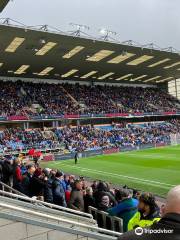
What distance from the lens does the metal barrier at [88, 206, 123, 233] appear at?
23.7 feet

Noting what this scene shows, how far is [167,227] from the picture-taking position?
7.24 feet

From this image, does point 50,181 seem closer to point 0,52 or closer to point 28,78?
point 0,52

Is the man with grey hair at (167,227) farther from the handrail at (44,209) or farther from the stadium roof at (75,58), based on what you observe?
the stadium roof at (75,58)

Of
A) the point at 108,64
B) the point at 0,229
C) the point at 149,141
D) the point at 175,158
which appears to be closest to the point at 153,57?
the point at 108,64

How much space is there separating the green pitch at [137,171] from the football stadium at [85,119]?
7 cm

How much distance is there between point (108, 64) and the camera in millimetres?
51188

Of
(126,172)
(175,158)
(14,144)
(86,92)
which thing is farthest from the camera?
(86,92)

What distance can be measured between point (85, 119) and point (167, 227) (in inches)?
2106

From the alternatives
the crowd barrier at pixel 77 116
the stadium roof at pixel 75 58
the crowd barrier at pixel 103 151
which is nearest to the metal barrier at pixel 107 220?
the stadium roof at pixel 75 58

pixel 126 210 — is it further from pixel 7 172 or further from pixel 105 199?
pixel 7 172

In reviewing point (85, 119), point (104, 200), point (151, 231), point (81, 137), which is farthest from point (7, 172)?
point (85, 119)

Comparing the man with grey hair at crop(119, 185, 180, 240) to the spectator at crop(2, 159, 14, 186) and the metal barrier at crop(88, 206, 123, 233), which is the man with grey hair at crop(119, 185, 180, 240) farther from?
the spectator at crop(2, 159, 14, 186)

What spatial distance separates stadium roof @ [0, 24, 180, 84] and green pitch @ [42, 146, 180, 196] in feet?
42.0

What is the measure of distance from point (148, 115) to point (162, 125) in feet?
11.1
